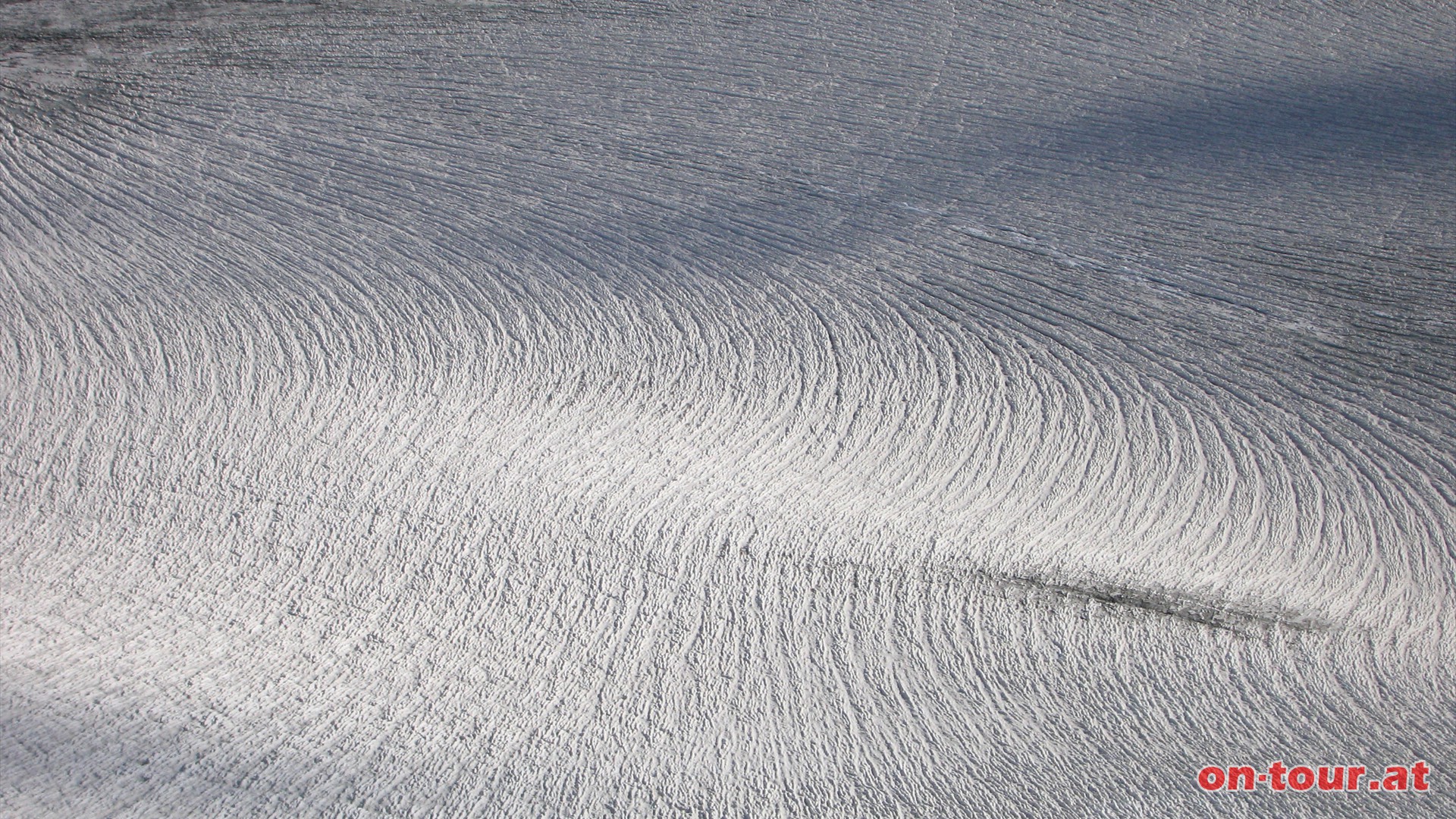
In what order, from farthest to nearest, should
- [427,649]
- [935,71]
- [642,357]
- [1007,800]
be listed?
[935,71], [642,357], [427,649], [1007,800]

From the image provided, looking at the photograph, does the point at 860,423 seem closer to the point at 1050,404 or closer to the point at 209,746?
the point at 1050,404

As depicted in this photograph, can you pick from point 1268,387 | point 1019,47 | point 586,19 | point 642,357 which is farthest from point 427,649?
point 1019,47

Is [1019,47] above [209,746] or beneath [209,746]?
above

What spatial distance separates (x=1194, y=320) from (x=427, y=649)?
0.89 m

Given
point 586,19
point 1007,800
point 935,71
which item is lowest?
point 1007,800

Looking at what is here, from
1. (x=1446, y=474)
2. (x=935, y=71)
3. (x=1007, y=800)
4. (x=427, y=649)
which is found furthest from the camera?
(x=935, y=71)

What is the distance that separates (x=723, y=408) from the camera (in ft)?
3.50

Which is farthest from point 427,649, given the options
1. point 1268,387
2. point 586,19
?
point 586,19

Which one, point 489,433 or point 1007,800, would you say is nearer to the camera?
point 1007,800

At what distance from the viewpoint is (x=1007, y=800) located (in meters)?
0.75

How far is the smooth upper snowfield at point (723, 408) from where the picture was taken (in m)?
0.79

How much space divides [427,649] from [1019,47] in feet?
4.11

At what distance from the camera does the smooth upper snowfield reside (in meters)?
0.79

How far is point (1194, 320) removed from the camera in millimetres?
1144
